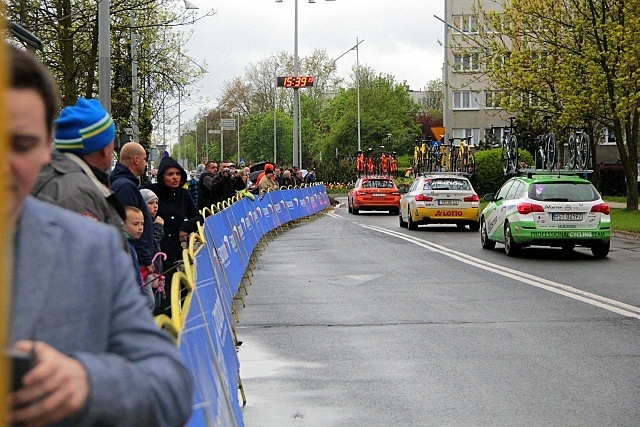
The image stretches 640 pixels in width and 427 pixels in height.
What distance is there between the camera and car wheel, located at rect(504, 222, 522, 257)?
67.9 ft

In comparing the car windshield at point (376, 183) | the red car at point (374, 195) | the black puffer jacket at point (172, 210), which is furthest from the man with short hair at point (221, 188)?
the car windshield at point (376, 183)

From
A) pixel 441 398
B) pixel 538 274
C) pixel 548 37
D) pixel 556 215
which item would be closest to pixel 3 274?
pixel 441 398

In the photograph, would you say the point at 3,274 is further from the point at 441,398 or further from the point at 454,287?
the point at 454,287

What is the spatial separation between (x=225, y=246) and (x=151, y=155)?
104ft

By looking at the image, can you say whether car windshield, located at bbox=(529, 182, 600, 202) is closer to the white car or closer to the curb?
the curb

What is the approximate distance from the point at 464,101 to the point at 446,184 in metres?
68.8

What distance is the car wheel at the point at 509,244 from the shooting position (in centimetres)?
2070

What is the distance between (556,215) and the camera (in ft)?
66.0

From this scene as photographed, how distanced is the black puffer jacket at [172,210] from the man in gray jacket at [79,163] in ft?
21.0

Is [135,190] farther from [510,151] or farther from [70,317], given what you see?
[510,151]

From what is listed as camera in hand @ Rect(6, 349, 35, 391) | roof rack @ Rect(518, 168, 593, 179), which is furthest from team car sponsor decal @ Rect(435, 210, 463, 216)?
camera in hand @ Rect(6, 349, 35, 391)

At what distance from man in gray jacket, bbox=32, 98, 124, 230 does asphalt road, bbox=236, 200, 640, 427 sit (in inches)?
121

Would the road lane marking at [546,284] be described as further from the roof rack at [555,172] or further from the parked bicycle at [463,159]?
the parked bicycle at [463,159]

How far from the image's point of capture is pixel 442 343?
10.4m
